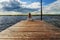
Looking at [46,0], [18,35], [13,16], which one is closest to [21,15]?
[13,16]

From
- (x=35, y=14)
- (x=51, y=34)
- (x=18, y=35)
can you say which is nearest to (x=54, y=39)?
(x=51, y=34)

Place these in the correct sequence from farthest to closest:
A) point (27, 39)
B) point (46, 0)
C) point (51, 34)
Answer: point (46, 0), point (51, 34), point (27, 39)

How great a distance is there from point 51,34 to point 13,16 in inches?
71.8

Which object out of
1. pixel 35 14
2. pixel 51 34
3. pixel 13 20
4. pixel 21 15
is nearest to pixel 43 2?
pixel 35 14

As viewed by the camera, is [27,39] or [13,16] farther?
[13,16]

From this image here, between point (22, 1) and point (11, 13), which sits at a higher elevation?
point (22, 1)

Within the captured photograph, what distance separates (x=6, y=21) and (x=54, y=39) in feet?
6.40

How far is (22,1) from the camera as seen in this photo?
277cm

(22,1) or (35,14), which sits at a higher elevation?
(22,1)

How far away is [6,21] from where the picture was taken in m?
2.80

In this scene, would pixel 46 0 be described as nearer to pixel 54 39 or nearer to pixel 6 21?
pixel 6 21

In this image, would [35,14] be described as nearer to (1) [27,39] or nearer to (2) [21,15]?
(2) [21,15]

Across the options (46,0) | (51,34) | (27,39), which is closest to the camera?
(27,39)

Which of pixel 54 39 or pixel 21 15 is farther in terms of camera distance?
pixel 21 15
